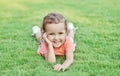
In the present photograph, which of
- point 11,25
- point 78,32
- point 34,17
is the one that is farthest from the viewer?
point 34,17

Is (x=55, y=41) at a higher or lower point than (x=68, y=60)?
higher

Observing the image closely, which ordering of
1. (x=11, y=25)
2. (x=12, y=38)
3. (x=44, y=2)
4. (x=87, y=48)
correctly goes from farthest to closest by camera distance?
(x=44, y=2), (x=11, y=25), (x=12, y=38), (x=87, y=48)

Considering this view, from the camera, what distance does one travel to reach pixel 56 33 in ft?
14.6

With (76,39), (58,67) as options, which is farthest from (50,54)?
(76,39)

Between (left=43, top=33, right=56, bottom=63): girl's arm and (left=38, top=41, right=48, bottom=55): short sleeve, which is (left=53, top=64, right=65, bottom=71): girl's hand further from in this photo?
(left=38, top=41, right=48, bottom=55): short sleeve

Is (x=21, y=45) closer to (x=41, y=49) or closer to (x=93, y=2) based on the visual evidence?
(x=41, y=49)

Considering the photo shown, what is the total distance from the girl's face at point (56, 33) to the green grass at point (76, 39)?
220mm

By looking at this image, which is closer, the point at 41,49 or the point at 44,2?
the point at 41,49

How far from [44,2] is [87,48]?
5184 millimetres

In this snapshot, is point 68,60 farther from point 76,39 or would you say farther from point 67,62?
point 76,39

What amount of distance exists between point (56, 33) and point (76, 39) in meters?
1.13

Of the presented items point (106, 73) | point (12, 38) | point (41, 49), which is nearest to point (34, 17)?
point (12, 38)

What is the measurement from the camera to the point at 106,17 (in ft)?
25.3

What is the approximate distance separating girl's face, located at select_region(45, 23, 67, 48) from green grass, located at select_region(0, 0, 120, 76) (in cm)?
22
